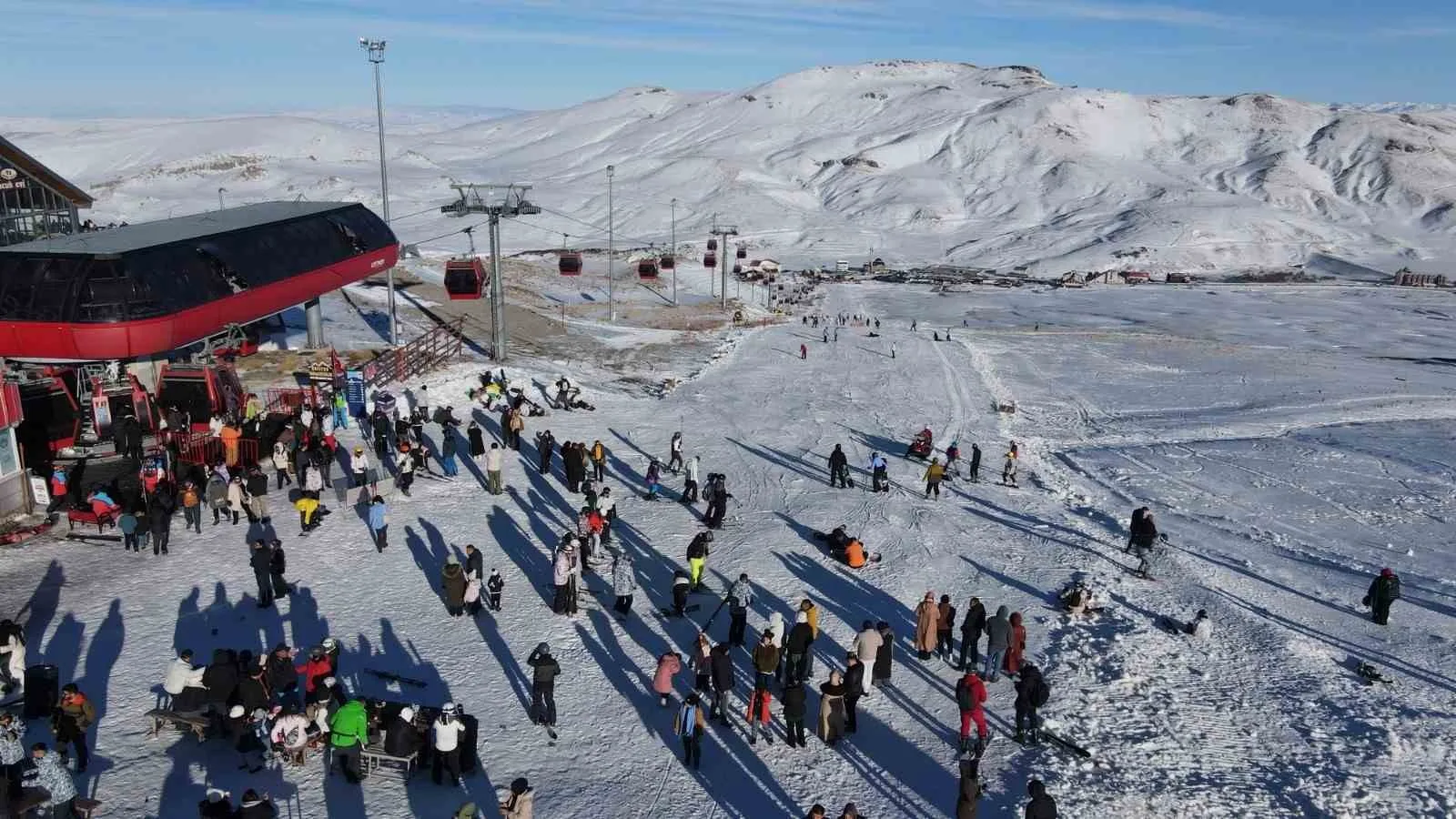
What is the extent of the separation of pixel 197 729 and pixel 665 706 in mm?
5675

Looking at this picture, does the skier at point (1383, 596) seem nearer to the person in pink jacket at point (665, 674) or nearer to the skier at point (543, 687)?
the person in pink jacket at point (665, 674)

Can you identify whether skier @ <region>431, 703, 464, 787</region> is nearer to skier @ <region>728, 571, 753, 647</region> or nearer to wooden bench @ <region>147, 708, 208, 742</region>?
wooden bench @ <region>147, 708, 208, 742</region>

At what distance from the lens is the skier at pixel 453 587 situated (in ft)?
47.5

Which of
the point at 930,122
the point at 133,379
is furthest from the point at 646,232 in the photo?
the point at 133,379

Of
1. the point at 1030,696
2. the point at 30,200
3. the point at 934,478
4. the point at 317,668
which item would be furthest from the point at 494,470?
the point at 30,200

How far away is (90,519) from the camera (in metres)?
17.1

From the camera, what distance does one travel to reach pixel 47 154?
159 meters

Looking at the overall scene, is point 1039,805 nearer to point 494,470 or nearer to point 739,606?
point 739,606

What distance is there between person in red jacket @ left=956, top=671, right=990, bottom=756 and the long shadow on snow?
246 centimetres

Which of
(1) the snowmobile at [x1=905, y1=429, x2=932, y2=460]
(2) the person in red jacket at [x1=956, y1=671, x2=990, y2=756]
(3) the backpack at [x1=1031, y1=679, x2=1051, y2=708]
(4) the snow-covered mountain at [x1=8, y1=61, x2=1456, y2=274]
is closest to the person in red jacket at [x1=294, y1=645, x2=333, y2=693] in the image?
(2) the person in red jacket at [x1=956, y1=671, x2=990, y2=756]

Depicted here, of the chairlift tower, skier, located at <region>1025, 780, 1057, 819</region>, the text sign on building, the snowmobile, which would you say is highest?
the text sign on building

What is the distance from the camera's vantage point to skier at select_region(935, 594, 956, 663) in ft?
46.9

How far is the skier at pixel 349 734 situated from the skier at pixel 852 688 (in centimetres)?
585

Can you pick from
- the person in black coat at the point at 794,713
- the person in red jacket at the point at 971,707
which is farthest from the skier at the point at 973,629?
the person in black coat at the point at 794,713
